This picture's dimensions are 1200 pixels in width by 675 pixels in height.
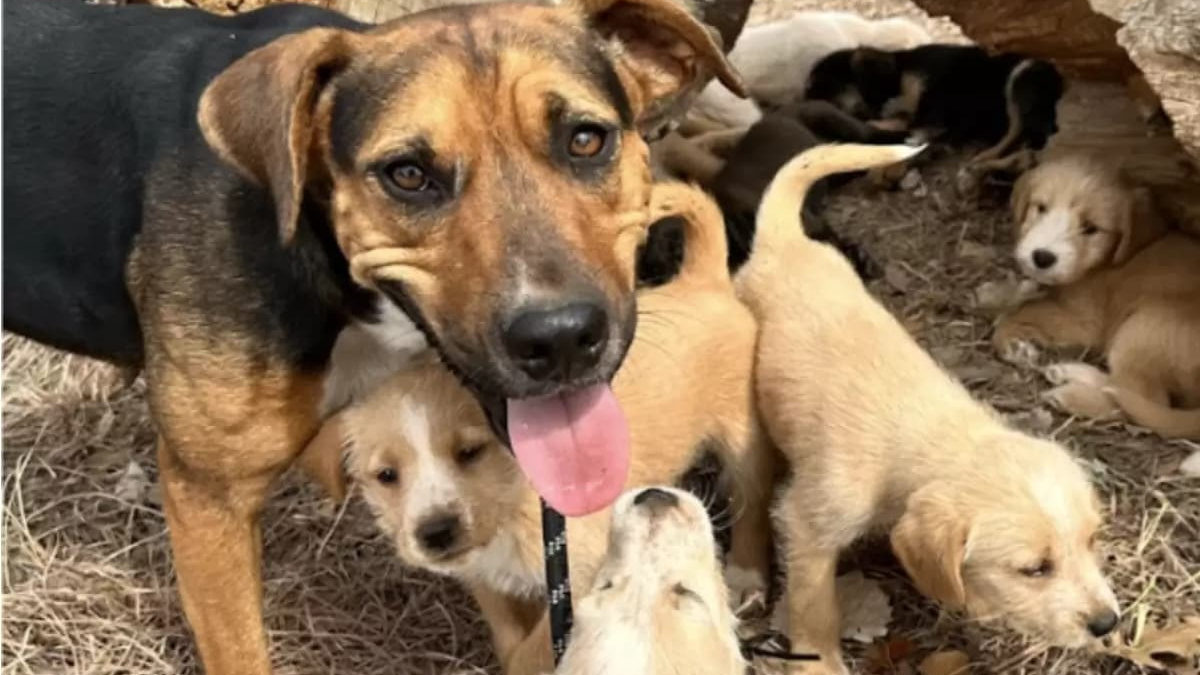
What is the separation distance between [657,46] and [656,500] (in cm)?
84

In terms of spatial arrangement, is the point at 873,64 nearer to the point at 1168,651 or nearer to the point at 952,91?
the point at 952,91

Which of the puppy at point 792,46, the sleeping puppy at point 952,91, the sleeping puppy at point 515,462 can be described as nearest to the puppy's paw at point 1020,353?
the sleeping puppy at point 952,91

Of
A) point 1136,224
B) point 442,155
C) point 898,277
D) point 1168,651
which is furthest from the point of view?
point 898,277

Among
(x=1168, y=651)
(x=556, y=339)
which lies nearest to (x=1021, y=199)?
(x=1168, y=651)

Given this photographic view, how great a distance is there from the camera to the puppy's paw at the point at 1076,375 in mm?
4457

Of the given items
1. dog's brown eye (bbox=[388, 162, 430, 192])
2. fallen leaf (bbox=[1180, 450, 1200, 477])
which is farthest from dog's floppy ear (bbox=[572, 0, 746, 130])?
fallen leaf (bbox=[1180, 450, 1200, 477])

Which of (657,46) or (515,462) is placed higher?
(657,46)

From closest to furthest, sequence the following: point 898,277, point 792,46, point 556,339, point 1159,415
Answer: point 556,339 → point 1159,415 → point 898,277 → point 792,46

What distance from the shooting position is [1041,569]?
10.6 feet

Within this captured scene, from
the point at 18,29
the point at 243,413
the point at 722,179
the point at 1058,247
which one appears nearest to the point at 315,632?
the point at 243,413

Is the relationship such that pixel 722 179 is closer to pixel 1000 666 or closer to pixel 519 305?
pixel 1000 666

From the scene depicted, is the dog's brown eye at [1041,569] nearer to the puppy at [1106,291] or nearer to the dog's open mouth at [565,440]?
the dog's open mouth at [565,440]

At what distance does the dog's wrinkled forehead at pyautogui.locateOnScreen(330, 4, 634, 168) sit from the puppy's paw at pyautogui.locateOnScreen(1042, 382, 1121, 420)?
2.04 meters

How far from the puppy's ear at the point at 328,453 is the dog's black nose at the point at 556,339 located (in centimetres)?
73
